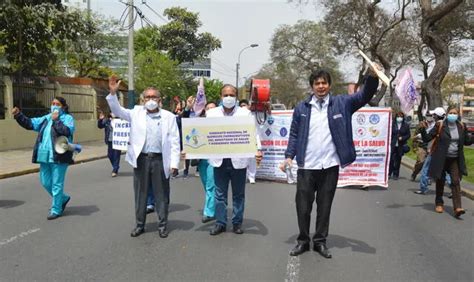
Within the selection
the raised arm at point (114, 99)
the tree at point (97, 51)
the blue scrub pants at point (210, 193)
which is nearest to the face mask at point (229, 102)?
the blue scrub pants at point (210, 193)

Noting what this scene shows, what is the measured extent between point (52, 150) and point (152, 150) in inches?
69.6

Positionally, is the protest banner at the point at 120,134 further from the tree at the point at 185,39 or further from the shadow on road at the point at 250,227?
the tree at the point at 185,39

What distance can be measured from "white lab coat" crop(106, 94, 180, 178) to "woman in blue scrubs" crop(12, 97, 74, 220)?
1.45 meters

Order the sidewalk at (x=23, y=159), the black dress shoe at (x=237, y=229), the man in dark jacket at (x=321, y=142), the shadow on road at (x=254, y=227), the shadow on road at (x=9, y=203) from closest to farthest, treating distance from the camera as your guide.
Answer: the man in dark jacket at (x=321, y=142), the black dress shoe at (x=237, y=229), the shadow on road at (x=254, y=227), the shadow on road at (x=9, y=203), the sidewalk at (x=23, y=159)

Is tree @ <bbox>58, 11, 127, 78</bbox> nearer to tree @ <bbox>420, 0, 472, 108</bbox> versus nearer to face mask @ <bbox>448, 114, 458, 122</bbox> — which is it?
tree @ <bbox>420, 0, 472, 108</bbox>

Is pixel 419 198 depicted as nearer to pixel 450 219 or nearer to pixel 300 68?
pixel 450 219

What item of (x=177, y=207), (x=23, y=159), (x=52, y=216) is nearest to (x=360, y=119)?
(x=177, y=207)

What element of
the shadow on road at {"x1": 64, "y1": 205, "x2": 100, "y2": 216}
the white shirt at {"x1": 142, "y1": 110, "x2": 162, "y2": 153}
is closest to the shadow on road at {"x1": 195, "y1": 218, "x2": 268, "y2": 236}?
the white shirt at {"x1": 142, "y1": 110, "x2": 162, "y2": 153}

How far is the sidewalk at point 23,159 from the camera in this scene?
1163 cm

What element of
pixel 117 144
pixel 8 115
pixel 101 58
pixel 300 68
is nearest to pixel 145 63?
pixel 101 58

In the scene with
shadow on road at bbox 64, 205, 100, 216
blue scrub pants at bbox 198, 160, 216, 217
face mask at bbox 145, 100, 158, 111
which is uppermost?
face mask at bbox 145, 100, 158, 111

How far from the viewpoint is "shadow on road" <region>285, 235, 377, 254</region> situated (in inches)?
211

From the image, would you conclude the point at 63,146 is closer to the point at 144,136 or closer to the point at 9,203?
the point at 144,136

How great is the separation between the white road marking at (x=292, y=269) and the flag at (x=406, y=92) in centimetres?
391
